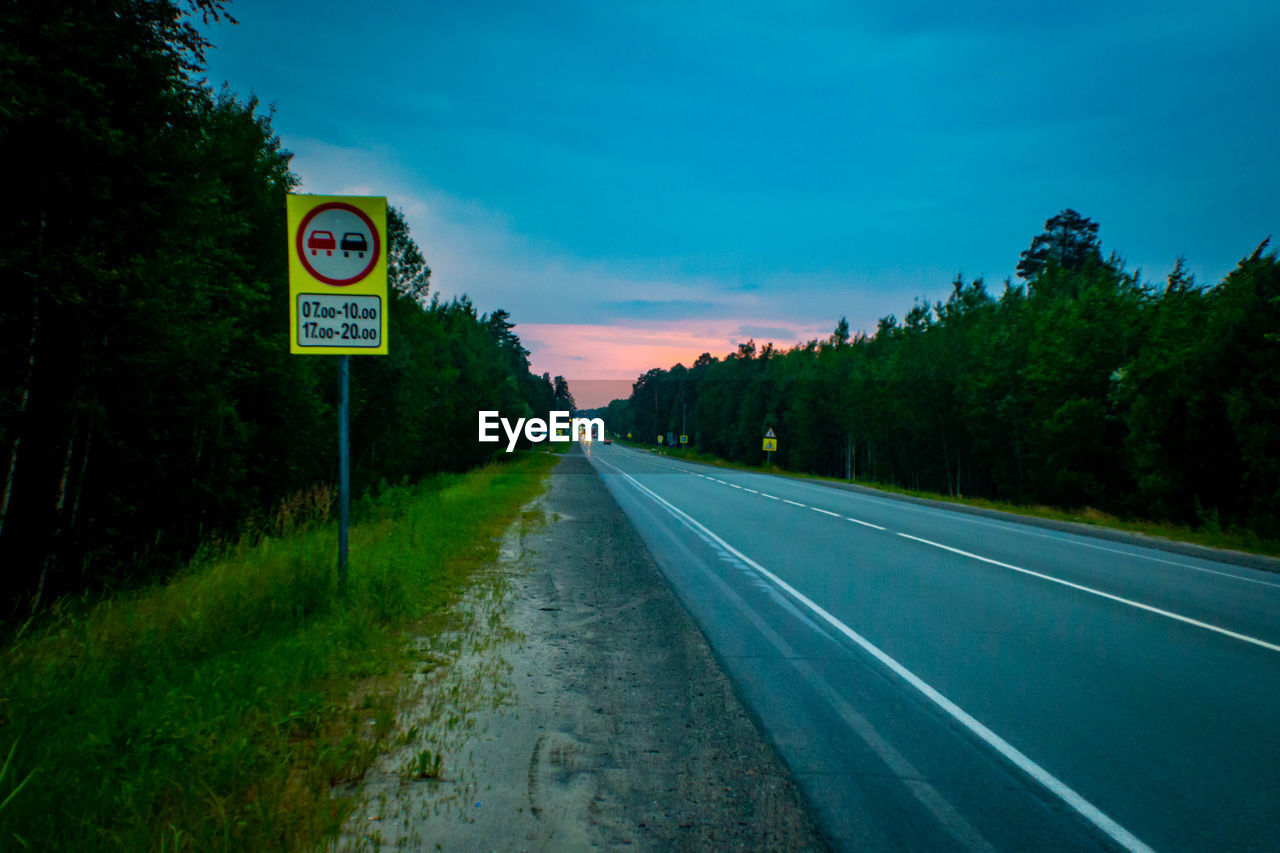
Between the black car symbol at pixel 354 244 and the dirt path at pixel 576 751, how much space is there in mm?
3540

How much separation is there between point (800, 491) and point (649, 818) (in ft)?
80.1

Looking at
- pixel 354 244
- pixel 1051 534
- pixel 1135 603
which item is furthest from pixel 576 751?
pixel 1051 534

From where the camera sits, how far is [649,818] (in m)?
3.13

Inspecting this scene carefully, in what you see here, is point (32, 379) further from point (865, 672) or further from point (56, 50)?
point (865, 672)

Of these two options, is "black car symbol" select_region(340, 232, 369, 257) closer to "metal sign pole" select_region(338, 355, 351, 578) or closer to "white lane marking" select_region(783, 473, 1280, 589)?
"metal sign pole" select_region(338, 355, 351, 578)

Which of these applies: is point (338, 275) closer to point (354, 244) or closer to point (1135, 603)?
point (354, 244)

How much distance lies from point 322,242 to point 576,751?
4.78 metres

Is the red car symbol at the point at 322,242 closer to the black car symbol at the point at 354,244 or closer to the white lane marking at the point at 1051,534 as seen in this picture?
the black car symbol at the point at 354,244

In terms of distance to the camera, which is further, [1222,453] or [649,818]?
[1222,453]

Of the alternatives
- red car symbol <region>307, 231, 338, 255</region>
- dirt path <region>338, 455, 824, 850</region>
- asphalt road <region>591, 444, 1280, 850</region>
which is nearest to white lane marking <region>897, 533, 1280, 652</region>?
asphalt road <region>591, 444, 1280, 850</region>

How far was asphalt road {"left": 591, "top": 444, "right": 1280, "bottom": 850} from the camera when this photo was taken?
3291 mm

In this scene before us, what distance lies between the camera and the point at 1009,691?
16.3 ft

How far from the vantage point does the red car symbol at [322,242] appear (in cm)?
591

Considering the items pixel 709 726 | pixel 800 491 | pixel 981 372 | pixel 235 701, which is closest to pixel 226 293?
pixel 235 701
